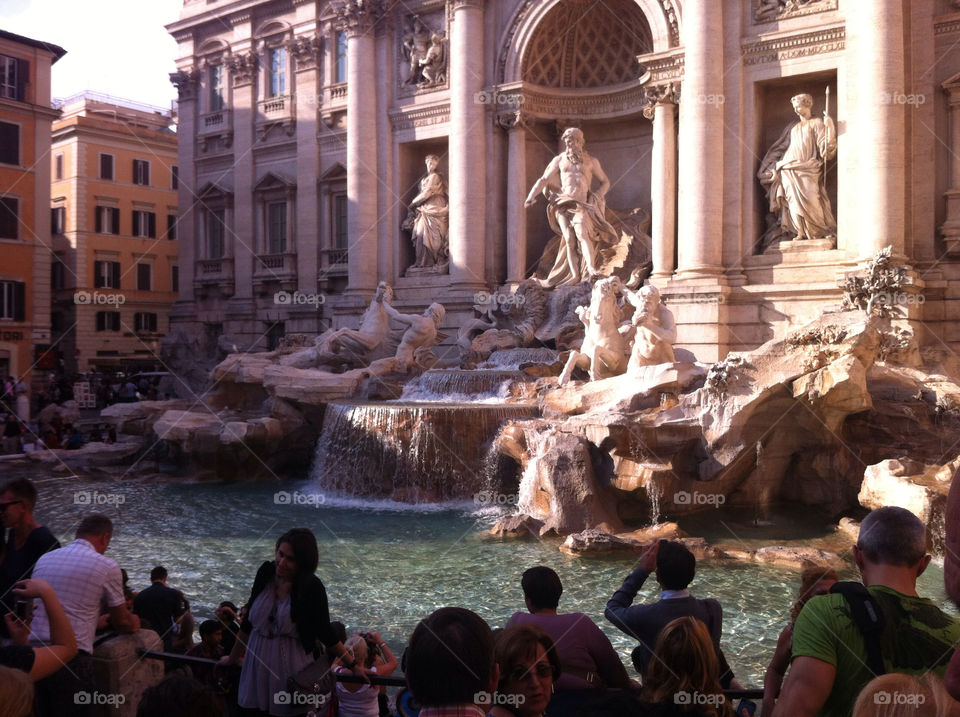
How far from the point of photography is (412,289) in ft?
72.2

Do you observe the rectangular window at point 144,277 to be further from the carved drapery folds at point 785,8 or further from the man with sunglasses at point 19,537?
the man with sunglasses at point 19,537

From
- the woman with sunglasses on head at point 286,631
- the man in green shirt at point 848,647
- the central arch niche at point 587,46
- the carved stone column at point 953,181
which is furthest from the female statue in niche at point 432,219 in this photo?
the man in green shirt at point 848,647

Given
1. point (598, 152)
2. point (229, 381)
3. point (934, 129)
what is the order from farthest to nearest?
point (598, 152) < point (229, 381) < point (934, 129)

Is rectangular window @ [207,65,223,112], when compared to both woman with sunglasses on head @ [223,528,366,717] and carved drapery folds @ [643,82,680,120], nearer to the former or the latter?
carved drapery folds @ [643,82,680,120]

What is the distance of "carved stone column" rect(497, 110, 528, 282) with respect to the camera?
20234 millimetres

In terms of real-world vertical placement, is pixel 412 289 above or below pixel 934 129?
below

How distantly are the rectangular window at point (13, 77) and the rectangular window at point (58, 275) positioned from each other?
33.8 feet

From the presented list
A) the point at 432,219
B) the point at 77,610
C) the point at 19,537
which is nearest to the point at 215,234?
the point at 432,219

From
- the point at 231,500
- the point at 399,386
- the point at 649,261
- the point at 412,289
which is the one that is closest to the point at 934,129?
the point at 649,261

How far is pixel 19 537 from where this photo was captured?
4.57 meters

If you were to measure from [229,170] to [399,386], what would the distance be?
13310 mm

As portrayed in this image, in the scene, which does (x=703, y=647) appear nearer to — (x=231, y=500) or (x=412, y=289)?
(x=231, y=500)

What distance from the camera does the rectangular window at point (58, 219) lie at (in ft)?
121

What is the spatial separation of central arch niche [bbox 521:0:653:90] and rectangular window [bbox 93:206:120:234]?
2396 cm
